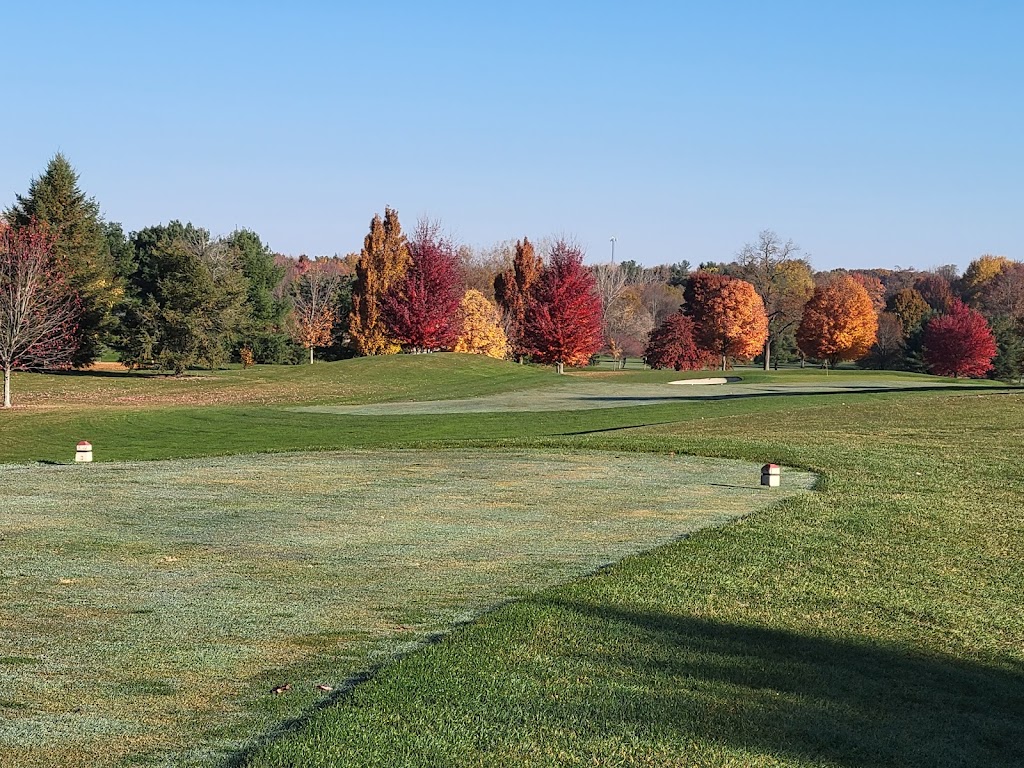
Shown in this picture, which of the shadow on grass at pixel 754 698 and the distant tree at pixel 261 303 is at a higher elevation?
the distant tree at pixel 261 303

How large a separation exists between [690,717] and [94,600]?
4.57 metres

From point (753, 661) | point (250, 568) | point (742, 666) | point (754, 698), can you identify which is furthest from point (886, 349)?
point (754, 698)

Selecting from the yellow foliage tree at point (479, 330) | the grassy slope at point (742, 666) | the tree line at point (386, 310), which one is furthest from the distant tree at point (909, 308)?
the grassy slope at point (742, 666)

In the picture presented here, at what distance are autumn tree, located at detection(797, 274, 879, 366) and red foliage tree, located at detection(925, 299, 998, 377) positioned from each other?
554 centimetres

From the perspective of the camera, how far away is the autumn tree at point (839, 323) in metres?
90.9

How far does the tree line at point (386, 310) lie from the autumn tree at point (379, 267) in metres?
0.09

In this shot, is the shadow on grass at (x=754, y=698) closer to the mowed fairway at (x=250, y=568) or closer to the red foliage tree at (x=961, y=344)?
the mowed fairway at (x=250, y=568)

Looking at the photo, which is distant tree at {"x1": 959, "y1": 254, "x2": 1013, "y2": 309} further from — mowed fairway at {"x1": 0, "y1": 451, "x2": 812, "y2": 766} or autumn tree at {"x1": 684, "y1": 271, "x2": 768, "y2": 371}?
mowed fairway at {"x1": 0, "y1": 451, "x2": 812, "y2": 766}

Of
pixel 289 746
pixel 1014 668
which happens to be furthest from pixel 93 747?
pixel 1014 668

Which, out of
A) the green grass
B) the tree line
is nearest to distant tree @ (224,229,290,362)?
the tree line

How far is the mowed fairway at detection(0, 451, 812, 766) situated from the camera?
18.7 feet

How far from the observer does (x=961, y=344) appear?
84312 mm

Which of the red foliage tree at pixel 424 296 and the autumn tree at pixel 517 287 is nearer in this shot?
the red foliage tree at pixel 424 296

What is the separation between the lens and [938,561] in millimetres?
10492
